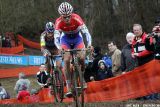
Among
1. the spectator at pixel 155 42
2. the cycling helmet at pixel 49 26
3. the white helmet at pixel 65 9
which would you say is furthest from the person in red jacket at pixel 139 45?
the cycling helmet at pixel 49 26

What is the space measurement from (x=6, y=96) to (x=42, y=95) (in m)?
2.72

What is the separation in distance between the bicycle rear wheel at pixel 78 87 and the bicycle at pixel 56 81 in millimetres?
2326

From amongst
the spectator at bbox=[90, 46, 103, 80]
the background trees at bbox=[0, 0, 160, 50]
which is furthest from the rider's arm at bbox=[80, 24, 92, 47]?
the background trees at bbox=[0, 0, 160, 50]

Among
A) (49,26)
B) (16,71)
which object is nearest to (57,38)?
(49,26)

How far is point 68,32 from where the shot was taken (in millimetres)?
12633

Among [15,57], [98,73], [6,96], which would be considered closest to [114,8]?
[15,57]

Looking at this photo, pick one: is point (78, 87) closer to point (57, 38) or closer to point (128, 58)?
point (57, 38)

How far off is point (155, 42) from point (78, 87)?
2461 millimetres

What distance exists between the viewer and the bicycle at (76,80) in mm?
12062

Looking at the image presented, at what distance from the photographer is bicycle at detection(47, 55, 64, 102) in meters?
14.6

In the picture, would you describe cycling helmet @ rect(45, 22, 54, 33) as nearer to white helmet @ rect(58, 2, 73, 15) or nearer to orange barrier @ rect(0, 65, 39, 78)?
white helmet @ rect(58, 2, 73, 15)

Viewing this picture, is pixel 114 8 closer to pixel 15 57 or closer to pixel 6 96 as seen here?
pixel 15 57

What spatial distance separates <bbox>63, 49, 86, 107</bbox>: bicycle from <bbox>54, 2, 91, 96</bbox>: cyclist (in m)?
0.13

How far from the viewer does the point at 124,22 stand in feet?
170
